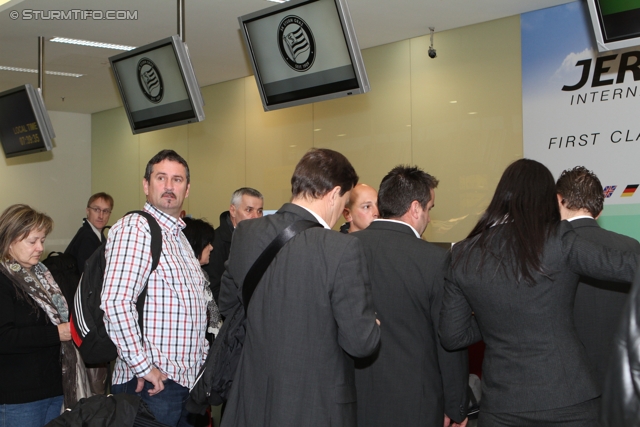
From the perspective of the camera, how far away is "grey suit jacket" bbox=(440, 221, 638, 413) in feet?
6.89

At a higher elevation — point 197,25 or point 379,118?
point 197,25

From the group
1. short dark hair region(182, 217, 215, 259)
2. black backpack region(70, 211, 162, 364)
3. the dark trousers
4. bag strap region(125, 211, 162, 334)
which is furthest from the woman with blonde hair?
the dark trousers

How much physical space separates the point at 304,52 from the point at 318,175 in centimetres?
211

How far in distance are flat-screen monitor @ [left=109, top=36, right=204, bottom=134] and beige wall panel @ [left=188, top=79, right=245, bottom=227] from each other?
2.65 m

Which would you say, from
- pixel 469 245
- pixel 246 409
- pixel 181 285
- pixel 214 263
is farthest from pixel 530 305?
pixel 214 263

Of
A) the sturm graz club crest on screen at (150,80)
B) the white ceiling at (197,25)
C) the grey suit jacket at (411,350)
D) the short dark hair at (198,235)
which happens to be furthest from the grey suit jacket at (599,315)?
the sturm graz club crest on screen at (150,80)

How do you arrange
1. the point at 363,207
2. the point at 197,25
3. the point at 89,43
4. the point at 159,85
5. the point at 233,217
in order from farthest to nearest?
1. the point at 89,43
2. the point at 197,25
3. the point at 233,217
4. the point at 159,85
5. the point at 363,207

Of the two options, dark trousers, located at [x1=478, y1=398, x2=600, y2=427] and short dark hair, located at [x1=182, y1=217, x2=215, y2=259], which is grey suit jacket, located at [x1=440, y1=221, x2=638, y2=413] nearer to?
dark trousers, located at [x1=478, y1=398, x2=600, y2=427]

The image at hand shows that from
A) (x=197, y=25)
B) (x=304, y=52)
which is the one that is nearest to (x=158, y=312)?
(x=304, y=52)

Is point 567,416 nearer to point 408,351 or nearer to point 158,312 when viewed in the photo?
point 408,351

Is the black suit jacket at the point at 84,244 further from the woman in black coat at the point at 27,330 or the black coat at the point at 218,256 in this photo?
the woman in black coat at the point at 27,330

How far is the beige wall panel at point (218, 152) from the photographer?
8.05m

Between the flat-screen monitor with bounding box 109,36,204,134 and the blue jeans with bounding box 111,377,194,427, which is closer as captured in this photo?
the blue jeans with bounding box 111,377,194,427

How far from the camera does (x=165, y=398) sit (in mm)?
2693
